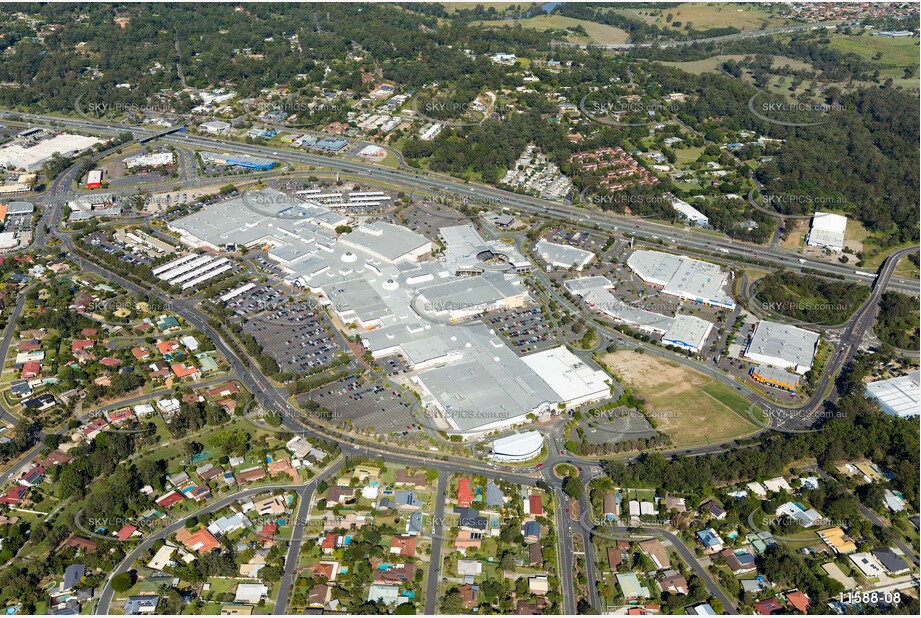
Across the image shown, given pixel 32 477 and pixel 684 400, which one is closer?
pixel 32 477

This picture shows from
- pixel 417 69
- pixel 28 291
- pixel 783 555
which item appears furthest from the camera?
pixel 417 69

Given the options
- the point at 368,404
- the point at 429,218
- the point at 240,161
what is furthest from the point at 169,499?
the point at 240,161

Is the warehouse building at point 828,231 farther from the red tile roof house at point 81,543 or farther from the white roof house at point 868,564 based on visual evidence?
the red tile roof house at point 81,543

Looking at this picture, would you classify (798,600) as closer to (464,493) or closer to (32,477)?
(464,493)

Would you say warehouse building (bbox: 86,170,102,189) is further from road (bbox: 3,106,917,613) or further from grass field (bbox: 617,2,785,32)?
grass field (bbox: 617,2,785,32)

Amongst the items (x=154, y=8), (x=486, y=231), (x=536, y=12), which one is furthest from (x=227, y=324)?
(x=536, y=12)

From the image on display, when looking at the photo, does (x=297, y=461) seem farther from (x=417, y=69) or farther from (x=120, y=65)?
(x=120, y=65)
